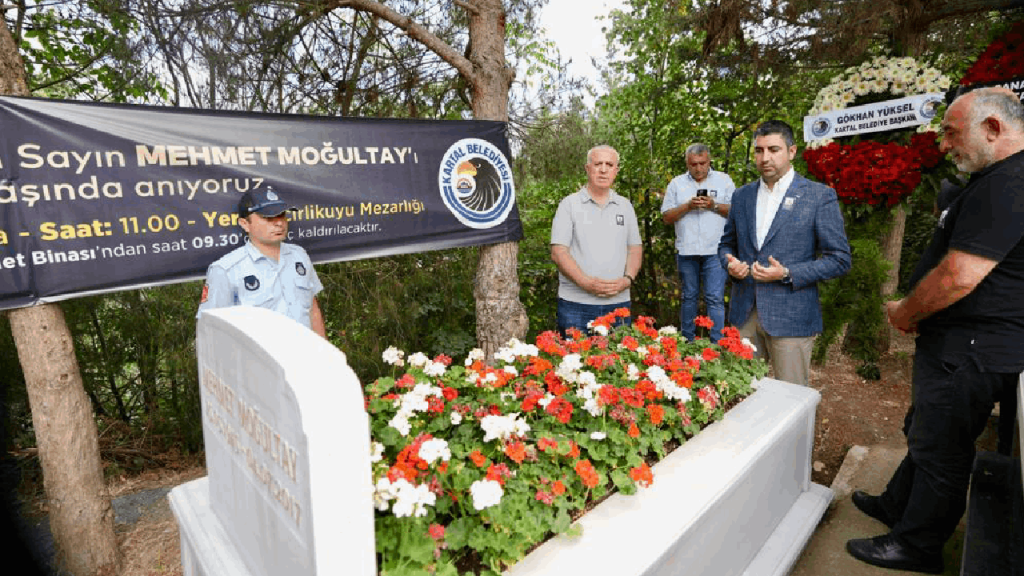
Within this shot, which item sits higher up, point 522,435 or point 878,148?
point 878,148

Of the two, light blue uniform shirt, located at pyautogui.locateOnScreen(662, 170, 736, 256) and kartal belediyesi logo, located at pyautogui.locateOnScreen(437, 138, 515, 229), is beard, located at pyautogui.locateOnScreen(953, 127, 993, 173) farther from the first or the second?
kartal belediyesi logo, located at pyautogui.locateOnScreen(437, 138, 515, 229)

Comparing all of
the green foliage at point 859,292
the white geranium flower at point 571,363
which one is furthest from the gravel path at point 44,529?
the green foliage at point 859,292

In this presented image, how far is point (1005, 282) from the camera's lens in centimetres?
181

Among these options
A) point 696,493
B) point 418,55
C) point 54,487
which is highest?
point 418,55

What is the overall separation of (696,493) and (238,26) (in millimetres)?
3524

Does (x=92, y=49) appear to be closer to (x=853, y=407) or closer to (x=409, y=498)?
(x=409, y=498)

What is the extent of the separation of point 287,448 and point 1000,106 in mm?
2374

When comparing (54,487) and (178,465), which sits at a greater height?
(54,487)

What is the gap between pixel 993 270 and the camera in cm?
183

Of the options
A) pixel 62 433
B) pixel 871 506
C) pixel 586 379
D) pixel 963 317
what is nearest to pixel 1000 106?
pixel 963 317

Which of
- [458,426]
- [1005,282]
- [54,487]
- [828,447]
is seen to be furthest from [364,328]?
[1005,282]

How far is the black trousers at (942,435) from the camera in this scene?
6.16 ft

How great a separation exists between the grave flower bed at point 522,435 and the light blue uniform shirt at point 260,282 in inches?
30.2

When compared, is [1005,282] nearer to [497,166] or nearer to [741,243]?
[741,243]
